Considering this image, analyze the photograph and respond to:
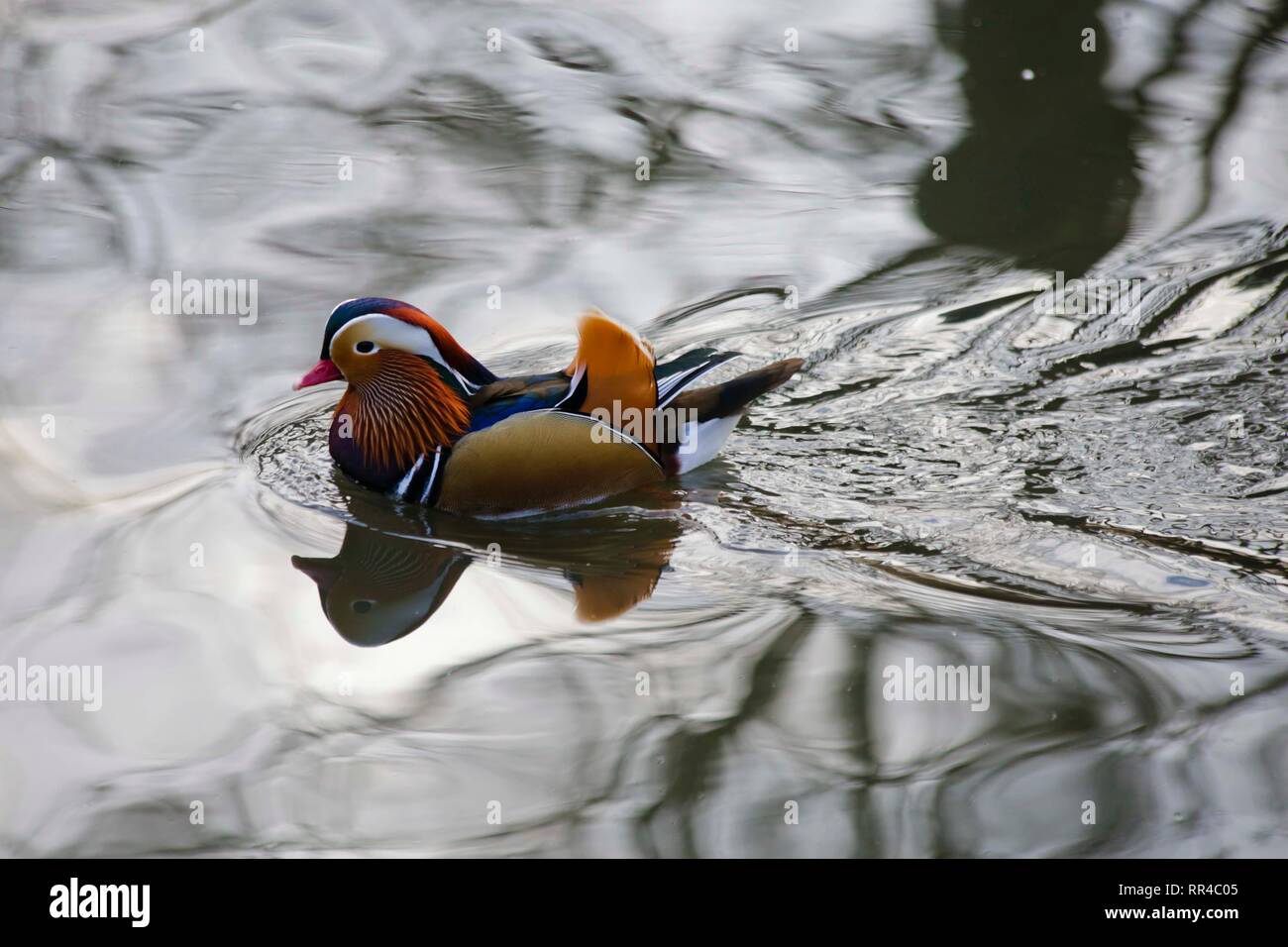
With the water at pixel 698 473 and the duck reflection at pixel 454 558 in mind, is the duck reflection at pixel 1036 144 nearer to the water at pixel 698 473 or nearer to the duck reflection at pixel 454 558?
the water at pixel 698 473

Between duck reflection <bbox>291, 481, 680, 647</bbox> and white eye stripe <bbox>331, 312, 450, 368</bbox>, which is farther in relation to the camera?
white eye stripe <bbox>331, 312, 450, 368</bbox>

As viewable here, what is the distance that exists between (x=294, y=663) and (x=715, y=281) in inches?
145

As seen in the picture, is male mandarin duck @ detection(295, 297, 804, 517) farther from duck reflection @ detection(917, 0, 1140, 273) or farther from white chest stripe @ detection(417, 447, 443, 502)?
duck reflection @ detection(917, 0, 1140, 273)

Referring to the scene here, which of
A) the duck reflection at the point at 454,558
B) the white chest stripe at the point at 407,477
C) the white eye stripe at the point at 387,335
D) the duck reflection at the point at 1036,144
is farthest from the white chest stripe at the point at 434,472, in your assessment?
the duck reflection at the point at 1036,144

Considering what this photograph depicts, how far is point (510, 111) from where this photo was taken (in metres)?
9.47

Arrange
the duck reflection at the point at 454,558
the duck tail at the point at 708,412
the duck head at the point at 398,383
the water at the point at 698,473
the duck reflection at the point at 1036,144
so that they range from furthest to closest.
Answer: the duck reflection at the point at 1036,144 → the duck tail at the point at 708,412 → the duck head at the point at 398,383 → the duck reflection at the point at 454,558 → the water at the point at 698,473

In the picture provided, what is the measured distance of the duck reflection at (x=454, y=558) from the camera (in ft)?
17.1

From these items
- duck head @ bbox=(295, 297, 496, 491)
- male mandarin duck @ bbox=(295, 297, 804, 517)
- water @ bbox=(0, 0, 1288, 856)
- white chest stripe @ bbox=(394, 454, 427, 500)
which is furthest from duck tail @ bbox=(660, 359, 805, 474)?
white chest stripe @ bbox=(394, 454, 427, 500)

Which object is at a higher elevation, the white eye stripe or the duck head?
the white eye stripe

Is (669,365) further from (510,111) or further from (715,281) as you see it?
(510,111)

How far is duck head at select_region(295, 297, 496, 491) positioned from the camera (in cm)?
587

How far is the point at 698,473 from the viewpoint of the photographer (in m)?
6.29
